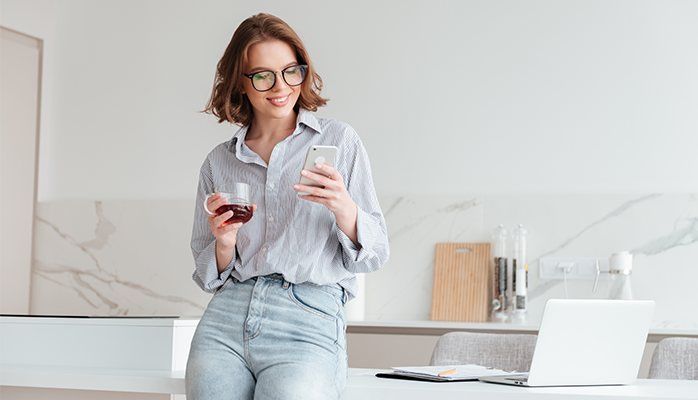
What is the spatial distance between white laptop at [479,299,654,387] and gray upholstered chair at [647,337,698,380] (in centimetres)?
54

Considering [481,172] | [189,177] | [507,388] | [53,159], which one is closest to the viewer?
[507,388]

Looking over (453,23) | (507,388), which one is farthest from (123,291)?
(507,388)

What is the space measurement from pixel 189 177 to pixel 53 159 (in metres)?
0.67

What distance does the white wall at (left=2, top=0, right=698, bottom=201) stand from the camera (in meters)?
2.42

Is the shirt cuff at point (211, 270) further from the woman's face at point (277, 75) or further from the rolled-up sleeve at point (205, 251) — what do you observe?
the woman's face at point (277, 75)

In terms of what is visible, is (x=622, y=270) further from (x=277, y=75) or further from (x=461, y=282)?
(x=277, y=75)

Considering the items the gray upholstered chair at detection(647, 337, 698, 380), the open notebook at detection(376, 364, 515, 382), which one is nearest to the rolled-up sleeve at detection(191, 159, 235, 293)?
the open notebook at detection(376, 364, 515, 382)

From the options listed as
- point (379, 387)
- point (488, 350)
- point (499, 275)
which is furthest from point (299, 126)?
point (499, 275)

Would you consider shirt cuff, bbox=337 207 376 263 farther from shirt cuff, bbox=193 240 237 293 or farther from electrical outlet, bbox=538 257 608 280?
electrical outlet, bbox=538 257 608 280

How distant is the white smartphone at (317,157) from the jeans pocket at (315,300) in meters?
0.17

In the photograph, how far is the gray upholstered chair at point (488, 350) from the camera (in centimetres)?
154

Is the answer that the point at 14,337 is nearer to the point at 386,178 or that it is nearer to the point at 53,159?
the point at 386,178

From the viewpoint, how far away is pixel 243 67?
3.74 ft

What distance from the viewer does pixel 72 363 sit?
4.49 feet
